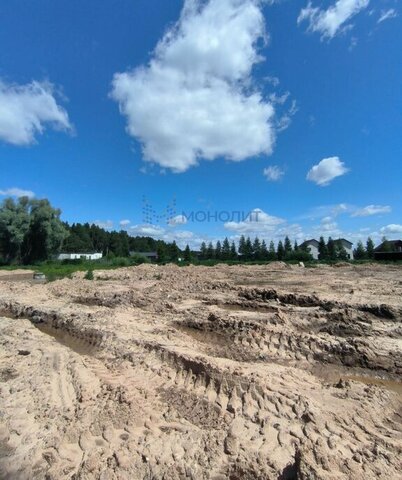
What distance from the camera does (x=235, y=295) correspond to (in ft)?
51.8

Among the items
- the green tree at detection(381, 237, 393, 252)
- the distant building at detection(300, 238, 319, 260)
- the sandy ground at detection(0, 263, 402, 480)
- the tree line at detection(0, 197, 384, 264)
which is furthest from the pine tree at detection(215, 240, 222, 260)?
the sandy ground at detection(0, 263, 402, 480)

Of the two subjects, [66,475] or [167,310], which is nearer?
[66,475]

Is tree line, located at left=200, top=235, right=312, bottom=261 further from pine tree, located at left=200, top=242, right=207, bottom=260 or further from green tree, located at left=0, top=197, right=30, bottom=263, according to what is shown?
green tree, located at left=0, top=197, right=30, bottom=263

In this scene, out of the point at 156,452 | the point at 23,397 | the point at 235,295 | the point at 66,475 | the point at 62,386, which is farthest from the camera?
the point at 235,295

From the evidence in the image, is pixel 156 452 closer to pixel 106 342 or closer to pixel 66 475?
pixel 66 475

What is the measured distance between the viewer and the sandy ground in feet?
11.0

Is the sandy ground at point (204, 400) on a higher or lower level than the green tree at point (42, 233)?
lower

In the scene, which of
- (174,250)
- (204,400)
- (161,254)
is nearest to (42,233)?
(161,254)

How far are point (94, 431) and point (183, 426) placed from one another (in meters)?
1.15

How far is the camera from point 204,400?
4727 mm

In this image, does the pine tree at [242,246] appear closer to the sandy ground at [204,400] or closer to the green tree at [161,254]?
the green tree at [161,254]

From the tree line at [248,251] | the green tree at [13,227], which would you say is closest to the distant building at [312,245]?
the tree line at [248,251]

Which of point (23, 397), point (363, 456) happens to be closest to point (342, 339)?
point (363, 456)

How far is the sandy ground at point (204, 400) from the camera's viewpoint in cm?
334
